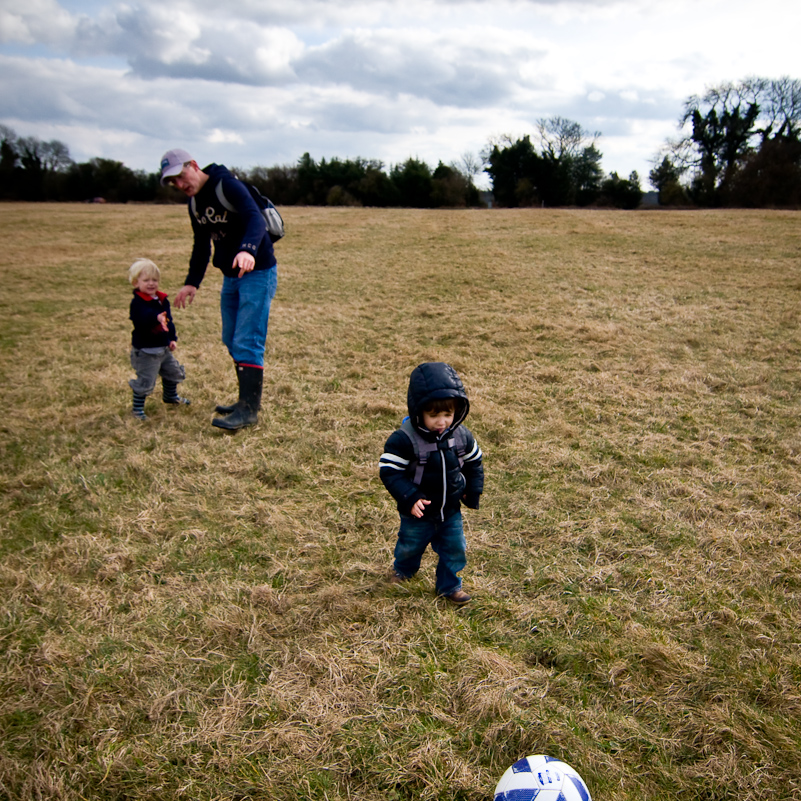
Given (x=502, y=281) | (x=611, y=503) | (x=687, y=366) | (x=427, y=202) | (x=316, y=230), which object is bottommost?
(x=611, y=503)

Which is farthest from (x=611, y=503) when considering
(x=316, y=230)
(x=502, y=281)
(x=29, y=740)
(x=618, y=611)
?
(x=316, y=230)

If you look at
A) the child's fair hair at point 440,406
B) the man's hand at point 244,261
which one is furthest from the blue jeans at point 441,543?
the man's hand at point 244,261

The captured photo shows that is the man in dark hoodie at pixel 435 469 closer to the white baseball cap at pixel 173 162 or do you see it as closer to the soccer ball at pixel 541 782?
the soccer ball at pixel 541 782

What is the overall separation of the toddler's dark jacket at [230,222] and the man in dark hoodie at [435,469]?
237cm

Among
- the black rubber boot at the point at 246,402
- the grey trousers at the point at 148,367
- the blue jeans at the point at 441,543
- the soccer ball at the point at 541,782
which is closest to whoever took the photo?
the soccer ball at the point at 541,782

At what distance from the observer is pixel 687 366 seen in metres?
6.22

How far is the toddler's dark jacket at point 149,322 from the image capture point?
4586 millimetres

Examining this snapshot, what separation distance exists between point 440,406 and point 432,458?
25cm

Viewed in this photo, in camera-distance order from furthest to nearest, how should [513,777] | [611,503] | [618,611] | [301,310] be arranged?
[301,310]
[611,503]
[618,611]
[513,777]

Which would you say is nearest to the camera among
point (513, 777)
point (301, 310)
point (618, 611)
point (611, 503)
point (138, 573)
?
point (513, 777)

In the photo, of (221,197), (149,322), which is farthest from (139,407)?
(221,197)

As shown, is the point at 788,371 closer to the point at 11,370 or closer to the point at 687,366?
the point at 687,366

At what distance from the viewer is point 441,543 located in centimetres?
274

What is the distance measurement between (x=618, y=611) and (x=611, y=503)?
1047mm
